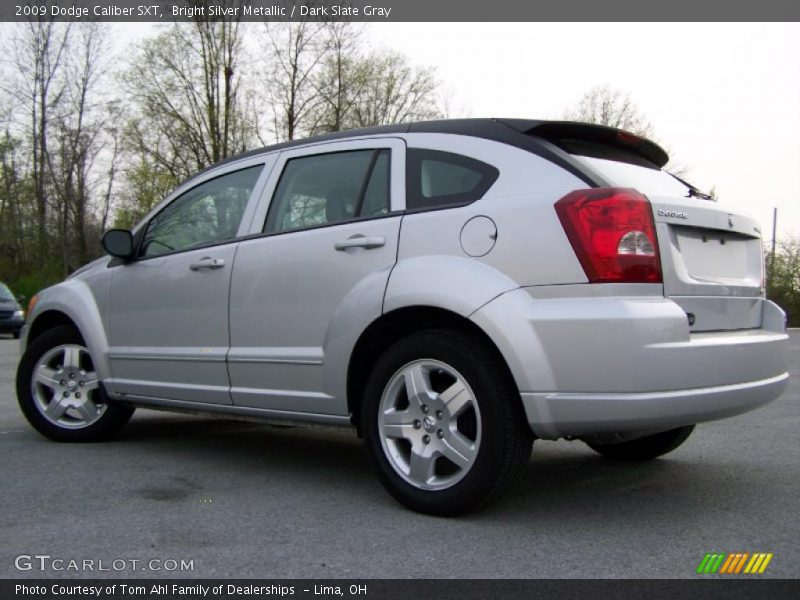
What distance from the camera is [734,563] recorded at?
2.78m

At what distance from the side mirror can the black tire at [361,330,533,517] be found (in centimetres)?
231

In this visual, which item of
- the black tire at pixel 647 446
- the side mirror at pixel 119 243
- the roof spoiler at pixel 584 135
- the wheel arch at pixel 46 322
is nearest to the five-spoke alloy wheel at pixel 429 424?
the roof spoiler at pixel 584 135

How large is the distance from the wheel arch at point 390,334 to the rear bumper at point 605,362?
0.50 feet

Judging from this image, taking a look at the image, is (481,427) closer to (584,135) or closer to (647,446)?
(584,135)

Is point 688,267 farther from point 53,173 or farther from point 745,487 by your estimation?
point 53,173

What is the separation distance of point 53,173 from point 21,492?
35.0m

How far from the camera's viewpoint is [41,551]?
294 cm

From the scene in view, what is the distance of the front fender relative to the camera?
5.07 metres

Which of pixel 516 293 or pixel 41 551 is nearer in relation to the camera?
pixel 41 551

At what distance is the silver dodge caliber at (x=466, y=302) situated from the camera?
3072mm

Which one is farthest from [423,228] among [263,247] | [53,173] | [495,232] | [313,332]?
[53,173]

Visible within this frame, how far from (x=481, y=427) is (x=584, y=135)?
1.42m

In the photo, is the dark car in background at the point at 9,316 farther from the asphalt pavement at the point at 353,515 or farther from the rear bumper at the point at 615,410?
the rear bumper at the point at 615,410

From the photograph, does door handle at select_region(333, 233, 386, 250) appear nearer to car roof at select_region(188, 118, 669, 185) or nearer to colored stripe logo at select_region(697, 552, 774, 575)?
car roof at select_region(188, 118, 669, 185)
